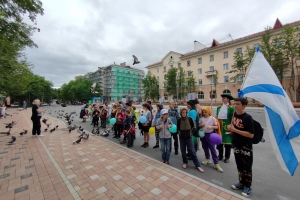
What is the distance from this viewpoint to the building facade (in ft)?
233

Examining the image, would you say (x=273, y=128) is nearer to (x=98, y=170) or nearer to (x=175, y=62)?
(x=98, y=170)

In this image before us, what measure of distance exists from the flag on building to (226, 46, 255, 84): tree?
26059 mm

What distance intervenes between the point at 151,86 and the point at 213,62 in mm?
18177

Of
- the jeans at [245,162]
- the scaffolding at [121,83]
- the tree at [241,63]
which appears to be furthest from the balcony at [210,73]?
the scaffolding at [121,83]

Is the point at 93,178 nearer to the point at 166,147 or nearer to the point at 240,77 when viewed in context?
the point at 166,147

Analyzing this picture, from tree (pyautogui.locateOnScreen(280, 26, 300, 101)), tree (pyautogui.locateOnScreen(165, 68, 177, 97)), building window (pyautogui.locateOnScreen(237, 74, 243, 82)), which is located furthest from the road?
tree (pyautogui.locateOnScreen(165, 68, 177, 97))

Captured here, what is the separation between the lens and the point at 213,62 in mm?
32844

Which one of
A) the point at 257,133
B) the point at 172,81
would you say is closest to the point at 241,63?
the point at 172,81

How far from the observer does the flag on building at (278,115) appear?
228 centimetres

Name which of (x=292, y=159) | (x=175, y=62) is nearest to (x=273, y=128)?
(x=292, y=159)

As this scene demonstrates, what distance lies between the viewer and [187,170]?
3.72m

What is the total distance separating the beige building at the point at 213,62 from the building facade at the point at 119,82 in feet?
122

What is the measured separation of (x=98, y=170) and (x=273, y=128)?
400cm

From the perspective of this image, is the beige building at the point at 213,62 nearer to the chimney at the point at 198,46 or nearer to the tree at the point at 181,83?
the chimney at the point at 198,46
